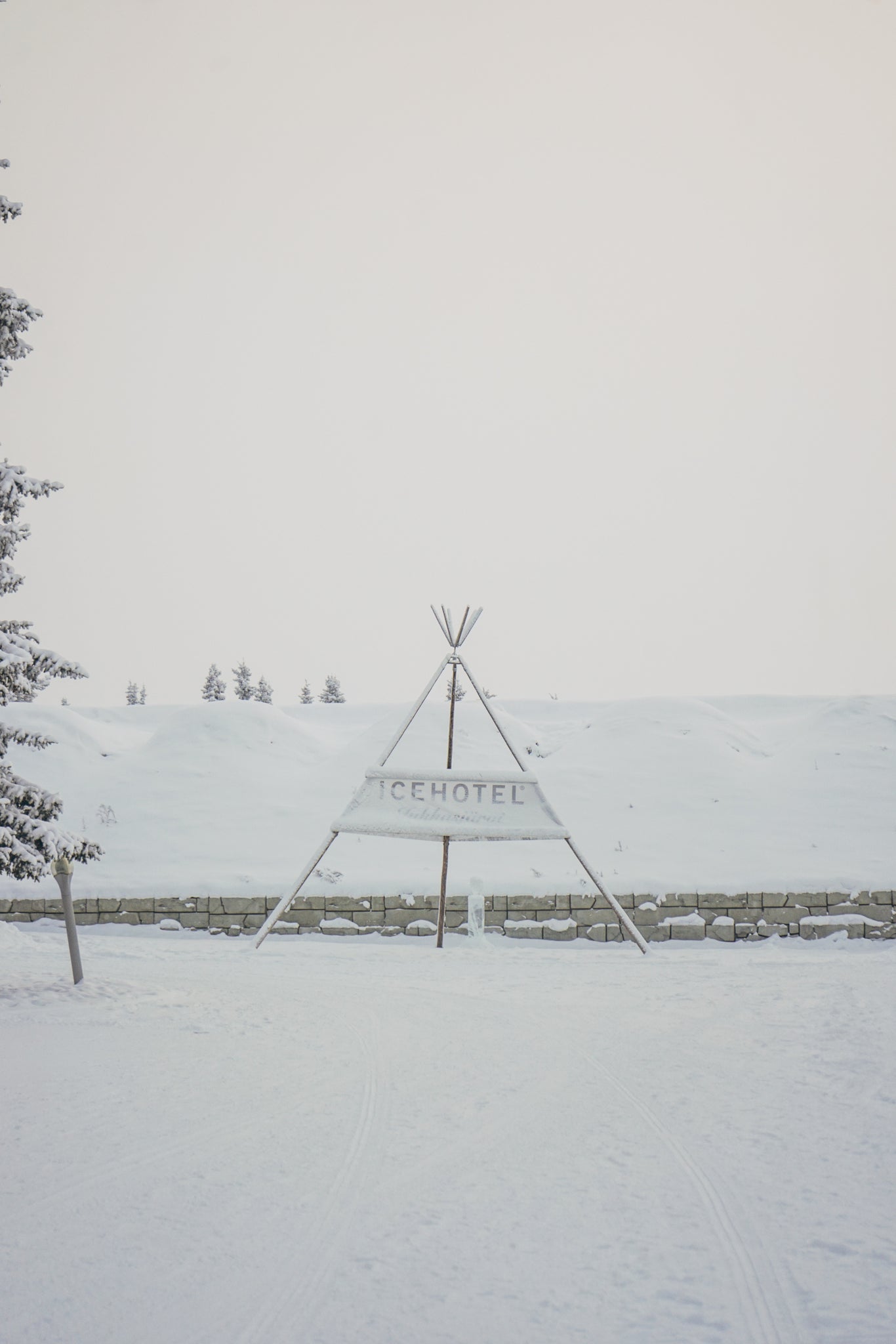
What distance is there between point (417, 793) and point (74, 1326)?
880cm

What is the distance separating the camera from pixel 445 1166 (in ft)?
14.5

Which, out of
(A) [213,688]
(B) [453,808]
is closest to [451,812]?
(B) [453,808]

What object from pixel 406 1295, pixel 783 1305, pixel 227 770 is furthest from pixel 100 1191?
pixel 227 770

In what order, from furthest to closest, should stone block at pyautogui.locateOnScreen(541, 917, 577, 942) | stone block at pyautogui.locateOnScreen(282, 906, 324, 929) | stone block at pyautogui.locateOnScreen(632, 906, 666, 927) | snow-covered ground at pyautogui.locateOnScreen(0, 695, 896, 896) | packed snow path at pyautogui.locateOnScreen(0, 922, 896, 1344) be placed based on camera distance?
1. snow-covered ground at pyautogui.locateOnScreen(0, 695, 896, 896)
2. stone block at pyautogui.locateOnScreen(282, 906, 324, 929)
3. stone block at pyautogui.locateOnScreen(632, 906, 666, 927)
4. stone block at pyautogui.locateOnScreen(541, 917, 577, 942)
5. packed snow path at pyautogui.locateOnScreen(0, 922, 896, 1344)

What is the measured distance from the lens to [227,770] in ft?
68.5

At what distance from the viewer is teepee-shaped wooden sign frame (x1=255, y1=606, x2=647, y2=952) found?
1148 centimetres

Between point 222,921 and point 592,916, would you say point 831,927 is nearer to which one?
point 592,916

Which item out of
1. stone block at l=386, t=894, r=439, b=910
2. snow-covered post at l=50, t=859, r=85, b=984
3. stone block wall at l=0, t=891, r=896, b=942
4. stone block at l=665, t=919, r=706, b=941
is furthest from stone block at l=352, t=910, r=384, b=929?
snow-covered post at l=50, t=859, r=85, b=984

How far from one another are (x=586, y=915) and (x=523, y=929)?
0.83 meters

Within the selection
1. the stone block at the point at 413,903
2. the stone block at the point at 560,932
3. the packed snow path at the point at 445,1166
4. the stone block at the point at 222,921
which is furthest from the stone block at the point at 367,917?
the packed snow path at the point at 445,1166

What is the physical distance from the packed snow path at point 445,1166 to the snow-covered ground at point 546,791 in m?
5.67

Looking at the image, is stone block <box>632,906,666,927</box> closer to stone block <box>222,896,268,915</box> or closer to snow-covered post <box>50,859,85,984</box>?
stone block <box>222,896,268,915</box>

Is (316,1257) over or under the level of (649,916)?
under

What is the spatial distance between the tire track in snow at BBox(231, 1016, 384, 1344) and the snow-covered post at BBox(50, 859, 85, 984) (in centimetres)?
392
